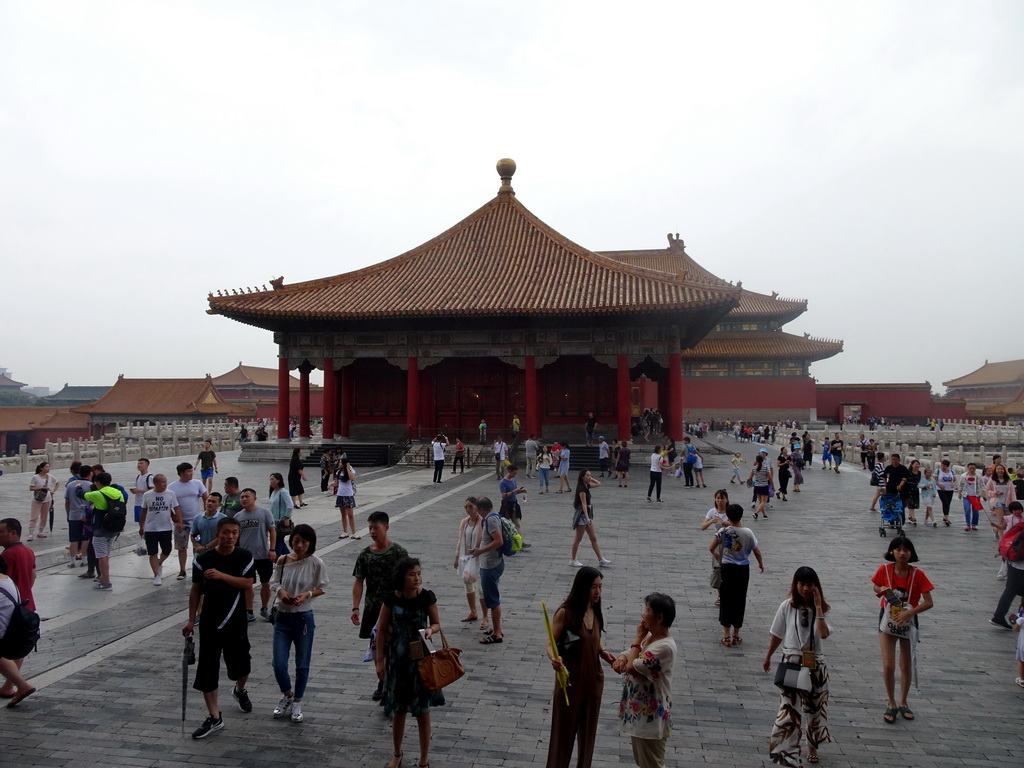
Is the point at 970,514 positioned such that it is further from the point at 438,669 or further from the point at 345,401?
the point at 345,401

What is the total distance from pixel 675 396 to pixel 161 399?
4343 cm

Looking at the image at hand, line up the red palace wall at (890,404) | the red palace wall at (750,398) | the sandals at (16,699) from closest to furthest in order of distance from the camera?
the sandals at (16,699) < the red palace wall at (750,398) < the red palace wall at (890,404)

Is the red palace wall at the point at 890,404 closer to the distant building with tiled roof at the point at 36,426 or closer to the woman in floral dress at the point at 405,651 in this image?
the woman in floral dress at the point at 405,651

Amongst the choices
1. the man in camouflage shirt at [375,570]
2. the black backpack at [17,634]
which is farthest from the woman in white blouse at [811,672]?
the black backpack at [17,634]

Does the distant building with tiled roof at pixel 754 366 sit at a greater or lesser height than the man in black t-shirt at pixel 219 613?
greater

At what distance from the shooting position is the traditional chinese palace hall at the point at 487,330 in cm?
2567

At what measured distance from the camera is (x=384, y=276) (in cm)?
2947

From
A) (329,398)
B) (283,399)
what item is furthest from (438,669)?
(283,399)

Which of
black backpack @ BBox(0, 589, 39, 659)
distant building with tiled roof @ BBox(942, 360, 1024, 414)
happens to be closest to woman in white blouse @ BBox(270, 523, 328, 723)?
black backpack @ BBox(0, 589, 39, 659)

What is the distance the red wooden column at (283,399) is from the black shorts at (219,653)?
2359cm

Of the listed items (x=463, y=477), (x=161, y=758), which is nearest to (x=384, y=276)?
(x=463, y=477)

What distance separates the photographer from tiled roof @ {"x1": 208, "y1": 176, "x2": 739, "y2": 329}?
2480 cm

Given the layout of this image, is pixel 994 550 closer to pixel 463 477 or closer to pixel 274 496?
pixel 274 496

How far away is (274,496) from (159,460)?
2327 centimetres
